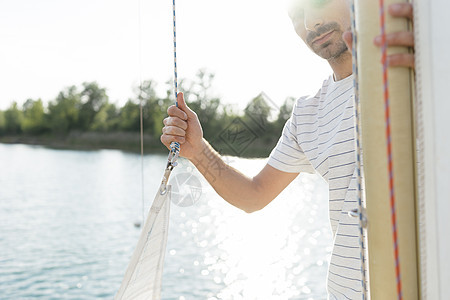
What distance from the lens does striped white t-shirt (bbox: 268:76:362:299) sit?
1.21 m

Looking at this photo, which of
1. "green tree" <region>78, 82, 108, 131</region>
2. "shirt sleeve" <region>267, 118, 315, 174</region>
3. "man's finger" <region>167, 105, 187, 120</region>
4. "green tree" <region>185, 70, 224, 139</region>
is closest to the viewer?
"man's finger" <region>167, 105, 187, 120</region>

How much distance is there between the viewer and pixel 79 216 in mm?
14570

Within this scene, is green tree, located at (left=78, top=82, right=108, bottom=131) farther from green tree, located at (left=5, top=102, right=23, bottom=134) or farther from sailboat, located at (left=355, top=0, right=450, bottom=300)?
sailboat, located at (left=355, top=0, right=450, bottom=300)

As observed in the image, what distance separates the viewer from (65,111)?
145 ft

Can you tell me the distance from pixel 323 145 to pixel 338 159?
0.09 metres

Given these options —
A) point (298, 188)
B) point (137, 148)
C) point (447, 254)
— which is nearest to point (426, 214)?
point (447, 254)

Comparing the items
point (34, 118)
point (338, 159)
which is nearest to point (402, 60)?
point (338, 159)

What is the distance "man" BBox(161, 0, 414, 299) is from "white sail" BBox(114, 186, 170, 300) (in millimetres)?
222

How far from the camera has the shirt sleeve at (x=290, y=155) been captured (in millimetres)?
1539

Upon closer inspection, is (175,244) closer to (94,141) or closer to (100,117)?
(94,141)

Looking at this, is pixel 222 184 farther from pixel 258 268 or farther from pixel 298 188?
pixel 298 188

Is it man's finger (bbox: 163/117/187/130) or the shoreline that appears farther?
the shoreline

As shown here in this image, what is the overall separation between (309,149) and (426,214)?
2.26 ft

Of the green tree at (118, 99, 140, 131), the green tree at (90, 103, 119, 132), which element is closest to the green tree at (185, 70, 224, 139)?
the green tree at (118, 99, 140, 131)
